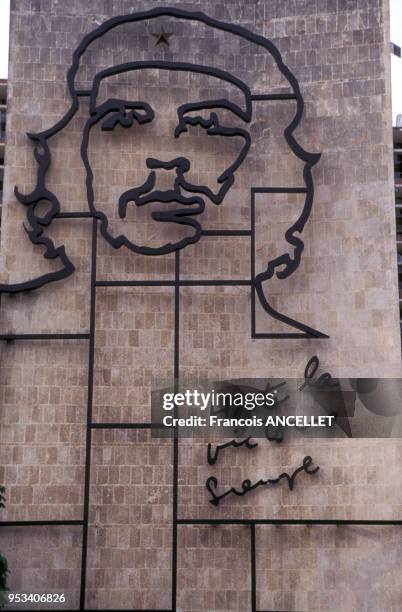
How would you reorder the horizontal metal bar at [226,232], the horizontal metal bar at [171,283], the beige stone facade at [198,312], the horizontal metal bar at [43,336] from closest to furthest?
the beige stone facade at [198,312], the horizontal metal bar at [43,336], the horizontal metal bar at [171,283], the horizontal metal bar at [226,232]

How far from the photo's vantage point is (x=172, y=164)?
41.9 feet

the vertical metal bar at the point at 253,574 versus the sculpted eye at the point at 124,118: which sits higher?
the sculpted eye at the point at 124,118

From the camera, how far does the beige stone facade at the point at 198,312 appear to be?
11.7 m

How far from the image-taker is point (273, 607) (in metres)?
11.5

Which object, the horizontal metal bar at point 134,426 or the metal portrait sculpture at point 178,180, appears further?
the metal portrait sculpture at point 178,180

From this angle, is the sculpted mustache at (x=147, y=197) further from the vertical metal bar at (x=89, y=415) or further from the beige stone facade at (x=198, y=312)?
the vertical metal bar at (x=89, y=415)

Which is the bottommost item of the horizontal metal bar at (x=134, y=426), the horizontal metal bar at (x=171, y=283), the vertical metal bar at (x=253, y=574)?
the vertical metal bar at (x=253, y=574)

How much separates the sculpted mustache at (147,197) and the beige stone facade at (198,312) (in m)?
0.21

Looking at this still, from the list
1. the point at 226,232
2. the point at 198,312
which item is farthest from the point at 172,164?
the point at 198,312

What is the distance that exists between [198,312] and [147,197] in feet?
6.04

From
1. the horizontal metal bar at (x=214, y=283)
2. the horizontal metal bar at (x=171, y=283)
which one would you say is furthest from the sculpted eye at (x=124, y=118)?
the horizontal metal bar at (x=214, y=283)

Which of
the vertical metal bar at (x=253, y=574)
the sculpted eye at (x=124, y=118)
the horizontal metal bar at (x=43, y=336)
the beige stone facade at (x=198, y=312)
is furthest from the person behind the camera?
the sculpted eye at (x=124, y=118)

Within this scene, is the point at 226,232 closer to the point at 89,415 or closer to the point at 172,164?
the point at 172,164

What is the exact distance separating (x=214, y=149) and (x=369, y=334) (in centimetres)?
361
